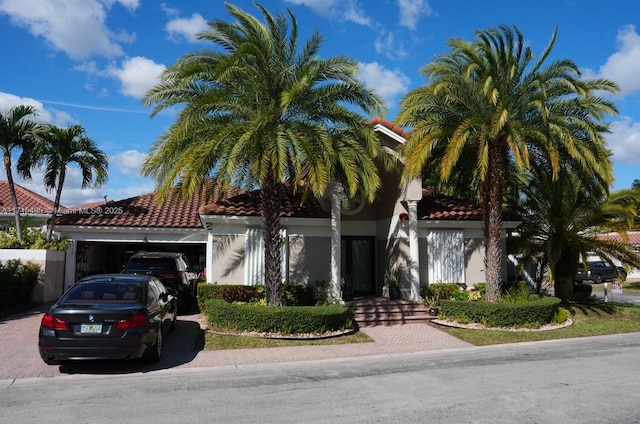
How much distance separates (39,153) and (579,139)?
700 inches

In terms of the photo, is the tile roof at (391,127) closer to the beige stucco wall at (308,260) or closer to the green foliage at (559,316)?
the beige stucco wall at (308,260)

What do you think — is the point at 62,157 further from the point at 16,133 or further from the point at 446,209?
the point at 446,209

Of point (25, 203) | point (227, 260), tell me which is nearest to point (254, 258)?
point (227, 260)

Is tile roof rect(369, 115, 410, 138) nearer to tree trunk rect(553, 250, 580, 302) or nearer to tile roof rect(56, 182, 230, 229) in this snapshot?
tile roof rect(56, 182, 230, 229)

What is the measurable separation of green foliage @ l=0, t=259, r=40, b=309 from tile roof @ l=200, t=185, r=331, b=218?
5.90m

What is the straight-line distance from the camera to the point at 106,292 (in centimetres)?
893

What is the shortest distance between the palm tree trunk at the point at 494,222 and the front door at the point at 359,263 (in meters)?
5.13

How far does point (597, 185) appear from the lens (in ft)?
54.9

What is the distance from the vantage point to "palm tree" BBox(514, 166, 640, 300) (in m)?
17.1

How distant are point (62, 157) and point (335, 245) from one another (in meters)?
10.6

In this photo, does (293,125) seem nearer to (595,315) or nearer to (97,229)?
(97,229)

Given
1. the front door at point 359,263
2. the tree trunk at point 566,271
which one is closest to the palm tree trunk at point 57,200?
the front door at point 359,263

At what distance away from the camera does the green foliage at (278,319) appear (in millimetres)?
12133

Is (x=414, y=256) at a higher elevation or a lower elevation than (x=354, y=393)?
higher
